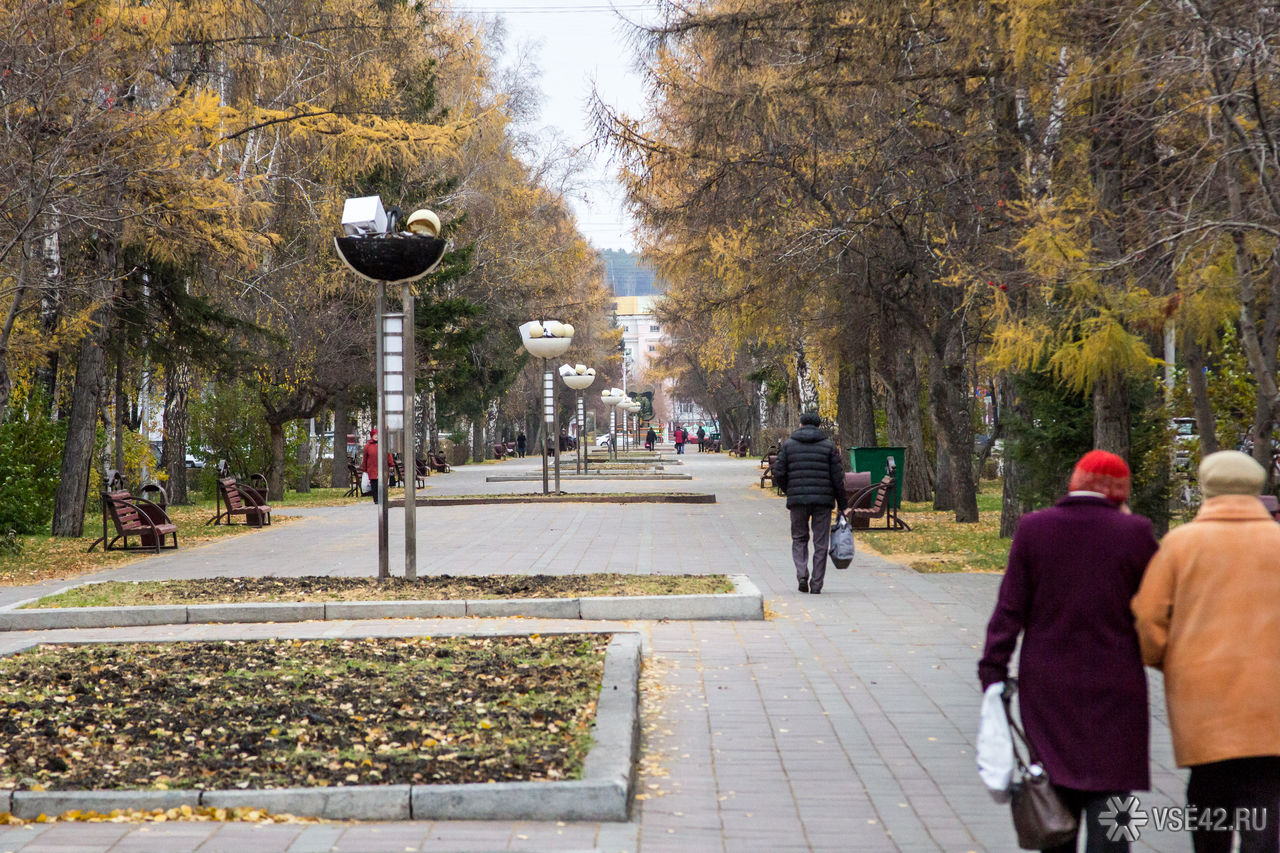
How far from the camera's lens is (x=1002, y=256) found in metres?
16.4

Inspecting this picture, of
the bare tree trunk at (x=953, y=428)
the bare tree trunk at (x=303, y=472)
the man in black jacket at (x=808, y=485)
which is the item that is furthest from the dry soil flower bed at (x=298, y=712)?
the bare tree trunk at (x=303, y=472)

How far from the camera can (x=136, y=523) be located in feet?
59.0

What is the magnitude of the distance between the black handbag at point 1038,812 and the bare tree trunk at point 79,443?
18.3m

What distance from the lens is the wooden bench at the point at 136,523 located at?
1752cm

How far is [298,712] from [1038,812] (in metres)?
4.12

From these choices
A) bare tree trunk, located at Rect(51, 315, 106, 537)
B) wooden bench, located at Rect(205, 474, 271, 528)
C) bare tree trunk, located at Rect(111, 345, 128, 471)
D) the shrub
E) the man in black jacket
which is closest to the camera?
the man in black jacket

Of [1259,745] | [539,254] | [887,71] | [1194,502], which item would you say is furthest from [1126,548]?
[539,254]

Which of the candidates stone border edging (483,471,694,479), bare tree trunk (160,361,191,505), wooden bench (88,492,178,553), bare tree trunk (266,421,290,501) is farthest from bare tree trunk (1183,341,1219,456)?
stone border edging (483,471,694,479)

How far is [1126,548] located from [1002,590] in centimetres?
41

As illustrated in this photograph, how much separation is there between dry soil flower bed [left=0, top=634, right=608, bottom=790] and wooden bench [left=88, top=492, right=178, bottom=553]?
8.72 meters

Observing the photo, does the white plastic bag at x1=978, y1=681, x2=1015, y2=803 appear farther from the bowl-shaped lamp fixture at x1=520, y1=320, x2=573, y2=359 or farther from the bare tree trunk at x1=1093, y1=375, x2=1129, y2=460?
the bowl-shaped lamp fixture at x1=520, y1=320, x2=573, y2=359

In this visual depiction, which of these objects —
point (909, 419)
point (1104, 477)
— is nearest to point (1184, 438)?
point (909, 419)

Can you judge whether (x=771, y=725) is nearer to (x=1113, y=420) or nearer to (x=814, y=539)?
(x=814, y=539)

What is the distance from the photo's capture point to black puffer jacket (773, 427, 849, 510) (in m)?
12.8
